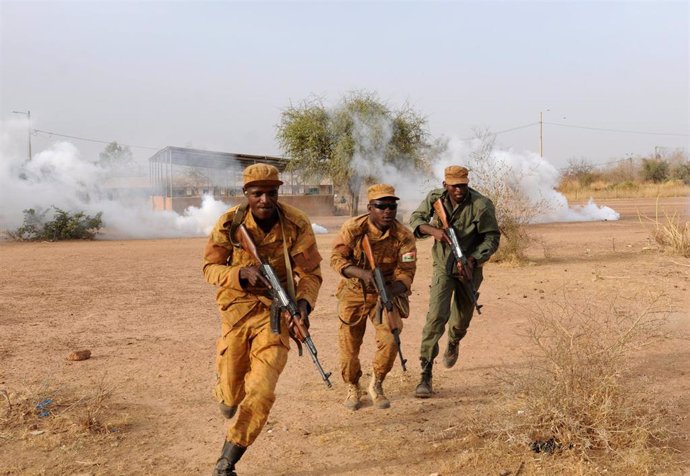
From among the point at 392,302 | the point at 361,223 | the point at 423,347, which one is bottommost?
the point at 423,347

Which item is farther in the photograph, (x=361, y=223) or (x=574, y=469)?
(x=361, y=223)

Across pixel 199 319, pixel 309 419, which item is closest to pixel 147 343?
pixel 199 319

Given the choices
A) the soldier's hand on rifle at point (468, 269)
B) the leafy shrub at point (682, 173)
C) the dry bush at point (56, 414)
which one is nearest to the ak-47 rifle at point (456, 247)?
the soldier's hand on rifle at point (468, 269)

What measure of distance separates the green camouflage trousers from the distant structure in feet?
76.0

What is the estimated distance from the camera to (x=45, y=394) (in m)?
5.12

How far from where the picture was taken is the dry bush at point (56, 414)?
446cm

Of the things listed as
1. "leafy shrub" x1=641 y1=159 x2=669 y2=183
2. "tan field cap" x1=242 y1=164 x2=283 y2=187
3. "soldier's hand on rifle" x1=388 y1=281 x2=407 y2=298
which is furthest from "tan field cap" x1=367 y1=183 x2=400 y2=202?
"leafy shrub" x1=641 y1=159 x2=669 y2=183

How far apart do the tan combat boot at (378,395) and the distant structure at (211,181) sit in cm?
2372

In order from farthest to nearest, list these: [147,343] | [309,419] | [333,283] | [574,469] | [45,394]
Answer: [333,283]
[147,343]
[45,394]
[309,419]
[574,469]

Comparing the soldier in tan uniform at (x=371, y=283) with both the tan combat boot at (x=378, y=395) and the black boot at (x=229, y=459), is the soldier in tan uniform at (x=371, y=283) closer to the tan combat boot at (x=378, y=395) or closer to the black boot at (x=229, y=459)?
the tan combat boot at (x=378, y=395)

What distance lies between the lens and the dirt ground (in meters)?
4.13

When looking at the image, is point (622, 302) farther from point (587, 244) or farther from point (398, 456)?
point (587, 244)

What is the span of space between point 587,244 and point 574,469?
13840 millimetres

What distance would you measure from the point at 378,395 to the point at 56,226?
19390 mm
